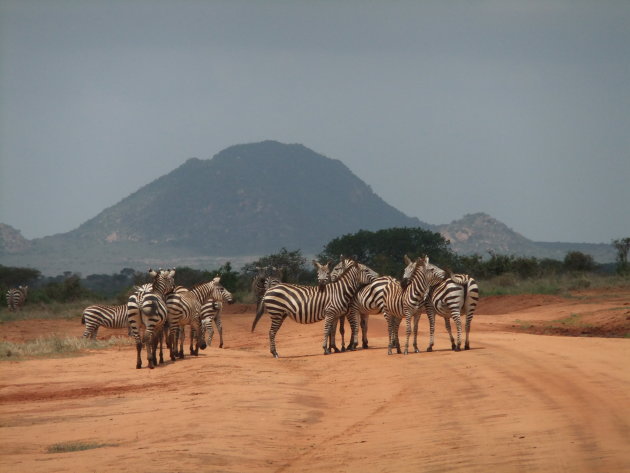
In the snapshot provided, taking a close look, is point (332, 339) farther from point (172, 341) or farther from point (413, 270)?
point (172, 341)

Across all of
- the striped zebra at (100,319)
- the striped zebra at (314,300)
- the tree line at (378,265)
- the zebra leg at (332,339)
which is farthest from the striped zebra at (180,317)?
the tree line at (378,265)

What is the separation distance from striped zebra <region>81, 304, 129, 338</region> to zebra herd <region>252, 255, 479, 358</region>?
8.05m

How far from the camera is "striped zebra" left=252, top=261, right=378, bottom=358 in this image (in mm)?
23500

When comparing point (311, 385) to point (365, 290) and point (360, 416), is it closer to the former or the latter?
point (360, 416)

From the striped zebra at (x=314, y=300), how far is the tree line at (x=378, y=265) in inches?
496

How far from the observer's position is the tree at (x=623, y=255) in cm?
5403

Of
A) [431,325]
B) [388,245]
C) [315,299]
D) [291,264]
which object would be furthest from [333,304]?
[388,245]

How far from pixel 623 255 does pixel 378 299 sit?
4279cm

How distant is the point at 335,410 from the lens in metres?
14.8

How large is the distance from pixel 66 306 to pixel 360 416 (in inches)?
1691

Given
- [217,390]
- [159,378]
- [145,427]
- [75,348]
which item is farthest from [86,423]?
[75,348]

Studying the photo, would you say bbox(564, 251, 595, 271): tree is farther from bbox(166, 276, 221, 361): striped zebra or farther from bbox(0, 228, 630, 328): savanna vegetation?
bbox(166, 276, 221, 361): striped zebra

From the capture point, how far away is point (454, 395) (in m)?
14.5

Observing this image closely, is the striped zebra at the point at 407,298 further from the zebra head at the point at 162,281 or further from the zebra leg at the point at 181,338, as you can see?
the zebra head at the point at 162,281
